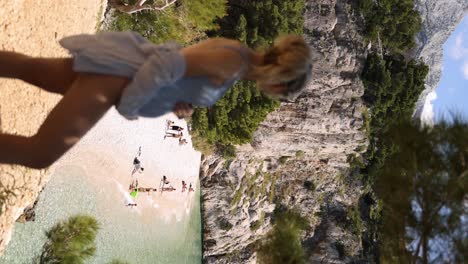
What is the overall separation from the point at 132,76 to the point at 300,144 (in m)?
21.5

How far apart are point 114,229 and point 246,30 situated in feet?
29.8

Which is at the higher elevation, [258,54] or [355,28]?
[355,28]

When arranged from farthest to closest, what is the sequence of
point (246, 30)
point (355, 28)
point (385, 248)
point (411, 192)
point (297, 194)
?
point (297, 194) → point (355, 28) → point (246, 30) → point (385, 248) → point (411, 192)

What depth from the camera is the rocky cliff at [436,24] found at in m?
29.3

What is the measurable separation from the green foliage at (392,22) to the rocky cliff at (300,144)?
2.54 feet

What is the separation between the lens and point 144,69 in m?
3.46

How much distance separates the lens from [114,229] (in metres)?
16.1

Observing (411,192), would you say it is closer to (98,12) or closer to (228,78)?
(228,78)

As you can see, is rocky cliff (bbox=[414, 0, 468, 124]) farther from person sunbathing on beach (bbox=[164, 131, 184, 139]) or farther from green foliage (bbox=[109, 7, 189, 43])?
green foliage (bbox=[109, 7, 189, 43])

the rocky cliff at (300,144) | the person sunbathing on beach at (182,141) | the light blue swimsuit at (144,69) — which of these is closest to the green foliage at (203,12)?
the person sunbathing on beach at (182,141)

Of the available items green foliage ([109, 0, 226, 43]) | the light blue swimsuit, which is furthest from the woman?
green foliage ([109, 0, 226, 43])

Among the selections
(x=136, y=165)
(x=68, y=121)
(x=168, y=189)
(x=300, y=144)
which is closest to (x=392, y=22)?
(x=300, y=144)

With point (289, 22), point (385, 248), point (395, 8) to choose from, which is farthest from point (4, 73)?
point (395, 8)

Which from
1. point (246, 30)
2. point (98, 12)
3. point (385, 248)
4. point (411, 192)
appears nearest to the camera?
point (411, 192)
